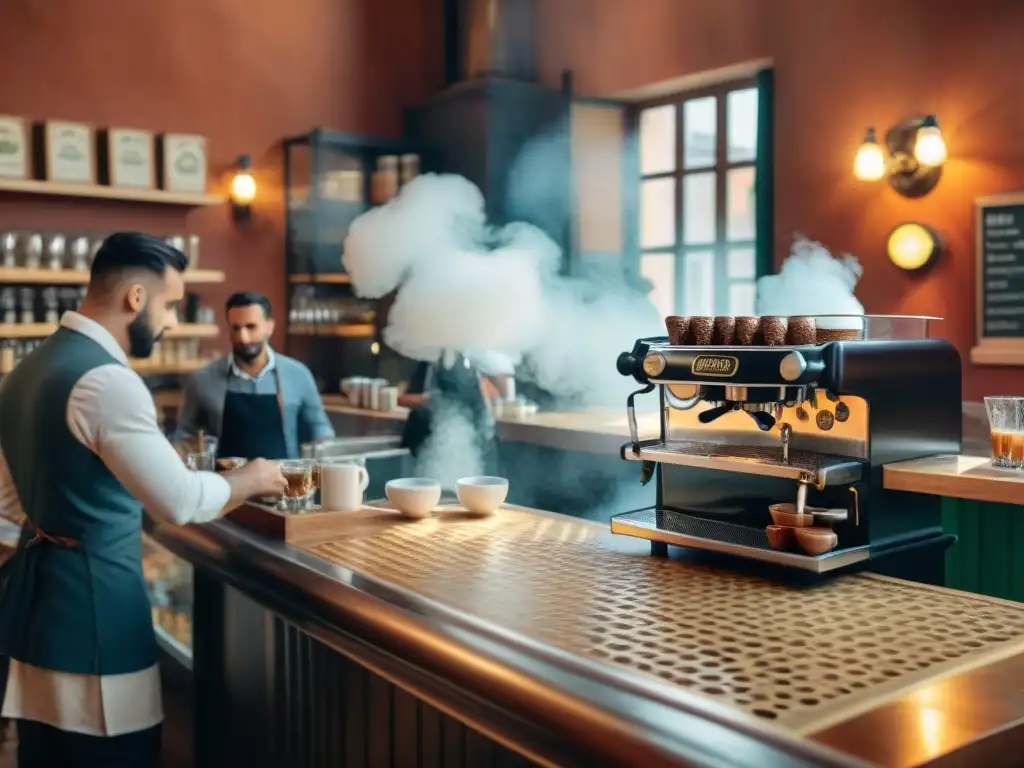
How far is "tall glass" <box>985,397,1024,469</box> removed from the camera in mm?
2639

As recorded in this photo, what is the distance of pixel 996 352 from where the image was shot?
4266 mm

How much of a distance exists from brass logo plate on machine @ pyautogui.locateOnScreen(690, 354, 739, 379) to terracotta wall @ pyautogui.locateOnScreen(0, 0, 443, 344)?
4.40m

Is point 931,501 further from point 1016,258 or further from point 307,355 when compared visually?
point 307,355

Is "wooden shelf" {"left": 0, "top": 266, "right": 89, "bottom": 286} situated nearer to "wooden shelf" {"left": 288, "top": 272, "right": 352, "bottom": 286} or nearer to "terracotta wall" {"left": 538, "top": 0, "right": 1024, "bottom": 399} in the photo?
"wooden shelf" {"left": 288, "top": 272, "right": 352, "bottom": 286}

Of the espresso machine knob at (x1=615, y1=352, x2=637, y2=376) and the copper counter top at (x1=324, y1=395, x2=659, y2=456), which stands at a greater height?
the espresso machine knob at (x1=615, y1=352, x2=637, y2=376)

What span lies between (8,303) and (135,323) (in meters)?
3.29

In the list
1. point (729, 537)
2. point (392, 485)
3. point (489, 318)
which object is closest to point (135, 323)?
point (392, 485)

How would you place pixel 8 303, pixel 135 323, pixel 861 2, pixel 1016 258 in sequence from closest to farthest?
1. pixel 135 323
2. pixel 1016 258
3. pixel 861 2
4. pixel 8 303

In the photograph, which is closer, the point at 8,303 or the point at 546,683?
the point at 546,683

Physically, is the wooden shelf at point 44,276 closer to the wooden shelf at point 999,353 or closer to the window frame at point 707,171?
the window frame at point 707,171

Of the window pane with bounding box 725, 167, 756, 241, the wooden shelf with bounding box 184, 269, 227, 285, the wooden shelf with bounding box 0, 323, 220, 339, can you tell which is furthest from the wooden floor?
the window pane with bounding box 725, 167, 756, 241

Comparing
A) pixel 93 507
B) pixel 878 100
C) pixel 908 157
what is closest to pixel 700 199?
pixel 878 100

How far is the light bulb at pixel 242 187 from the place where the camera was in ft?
19.7

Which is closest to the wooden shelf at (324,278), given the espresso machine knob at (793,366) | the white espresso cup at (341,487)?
the white espresso cup at (341,487)
